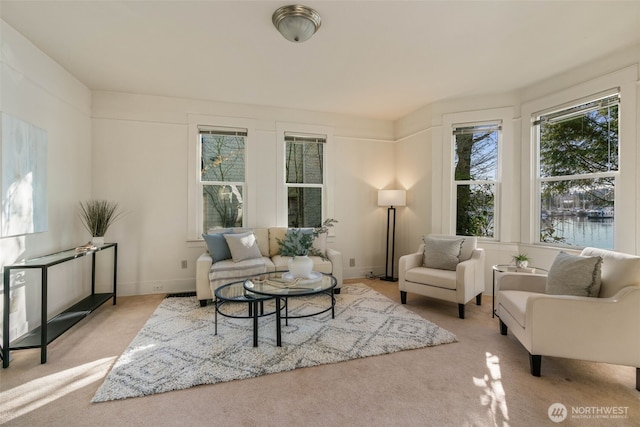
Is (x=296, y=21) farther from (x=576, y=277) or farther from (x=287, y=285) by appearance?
(x=576, y=277)

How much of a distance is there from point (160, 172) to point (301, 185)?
6.48 ft

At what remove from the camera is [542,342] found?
2037 millimetres

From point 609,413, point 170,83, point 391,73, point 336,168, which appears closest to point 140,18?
point 170,83

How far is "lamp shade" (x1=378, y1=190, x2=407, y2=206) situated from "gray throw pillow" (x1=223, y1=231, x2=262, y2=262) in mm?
2113

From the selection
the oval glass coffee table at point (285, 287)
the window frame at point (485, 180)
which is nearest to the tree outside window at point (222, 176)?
the oval glass coffee table at point (285, 287)

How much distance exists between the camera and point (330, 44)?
105 inches

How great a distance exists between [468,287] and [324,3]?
2956 millimetres

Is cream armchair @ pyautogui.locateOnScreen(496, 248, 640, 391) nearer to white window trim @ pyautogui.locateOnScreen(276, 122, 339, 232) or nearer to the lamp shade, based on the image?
the lamp shade

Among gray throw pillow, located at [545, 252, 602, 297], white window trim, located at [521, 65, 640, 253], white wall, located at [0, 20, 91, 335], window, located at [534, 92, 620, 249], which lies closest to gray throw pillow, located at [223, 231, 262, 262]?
white wall, located at [0, 20, 91, 335]

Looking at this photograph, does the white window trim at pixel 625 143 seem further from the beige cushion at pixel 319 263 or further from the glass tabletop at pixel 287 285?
the beige cushion at pixel 319 263

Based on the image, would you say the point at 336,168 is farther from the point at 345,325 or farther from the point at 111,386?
the point at 111,386

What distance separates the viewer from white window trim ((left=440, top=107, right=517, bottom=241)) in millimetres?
3795

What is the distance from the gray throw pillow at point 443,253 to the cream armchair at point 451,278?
0.18 ft

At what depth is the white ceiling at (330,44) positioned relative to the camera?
221 centimetres
